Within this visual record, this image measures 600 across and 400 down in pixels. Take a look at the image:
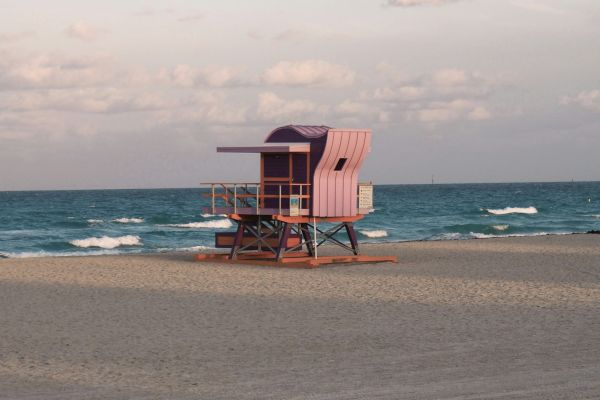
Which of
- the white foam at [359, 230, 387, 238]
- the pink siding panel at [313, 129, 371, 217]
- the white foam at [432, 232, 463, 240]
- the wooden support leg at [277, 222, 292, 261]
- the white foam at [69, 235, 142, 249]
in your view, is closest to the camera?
the pink siding panel at [313, 129, 371, 217]

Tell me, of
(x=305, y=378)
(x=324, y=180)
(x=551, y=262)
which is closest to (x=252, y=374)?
(x=305, y=378)

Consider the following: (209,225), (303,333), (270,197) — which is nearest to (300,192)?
(270,197)

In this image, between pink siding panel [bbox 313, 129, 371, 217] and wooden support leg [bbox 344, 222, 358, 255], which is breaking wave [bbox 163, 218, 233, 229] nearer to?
wooden support leg [bbox 344, 222, 358, 255]

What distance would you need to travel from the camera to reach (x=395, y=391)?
32.3 ft

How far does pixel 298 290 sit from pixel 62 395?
10.3m

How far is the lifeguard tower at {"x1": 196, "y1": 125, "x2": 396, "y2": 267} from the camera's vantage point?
25.4 metres

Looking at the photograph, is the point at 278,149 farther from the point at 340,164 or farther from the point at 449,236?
the point at 449,236

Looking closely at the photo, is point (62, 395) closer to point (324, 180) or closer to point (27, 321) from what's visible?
point (27, 321)

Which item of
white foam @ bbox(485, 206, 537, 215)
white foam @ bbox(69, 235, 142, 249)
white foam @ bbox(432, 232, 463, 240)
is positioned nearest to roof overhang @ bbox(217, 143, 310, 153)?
white foam @ bbox(69, 235, 142, 249)

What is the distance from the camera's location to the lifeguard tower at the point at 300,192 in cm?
2544

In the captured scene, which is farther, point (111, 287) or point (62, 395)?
point (111, 287)

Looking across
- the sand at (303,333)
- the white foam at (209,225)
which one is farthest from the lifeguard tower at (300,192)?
the white foam at (209,225)

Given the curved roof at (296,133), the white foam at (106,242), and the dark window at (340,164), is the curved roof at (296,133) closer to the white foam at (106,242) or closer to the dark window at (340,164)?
the dark window at (340,164)

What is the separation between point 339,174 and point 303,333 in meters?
12.2
